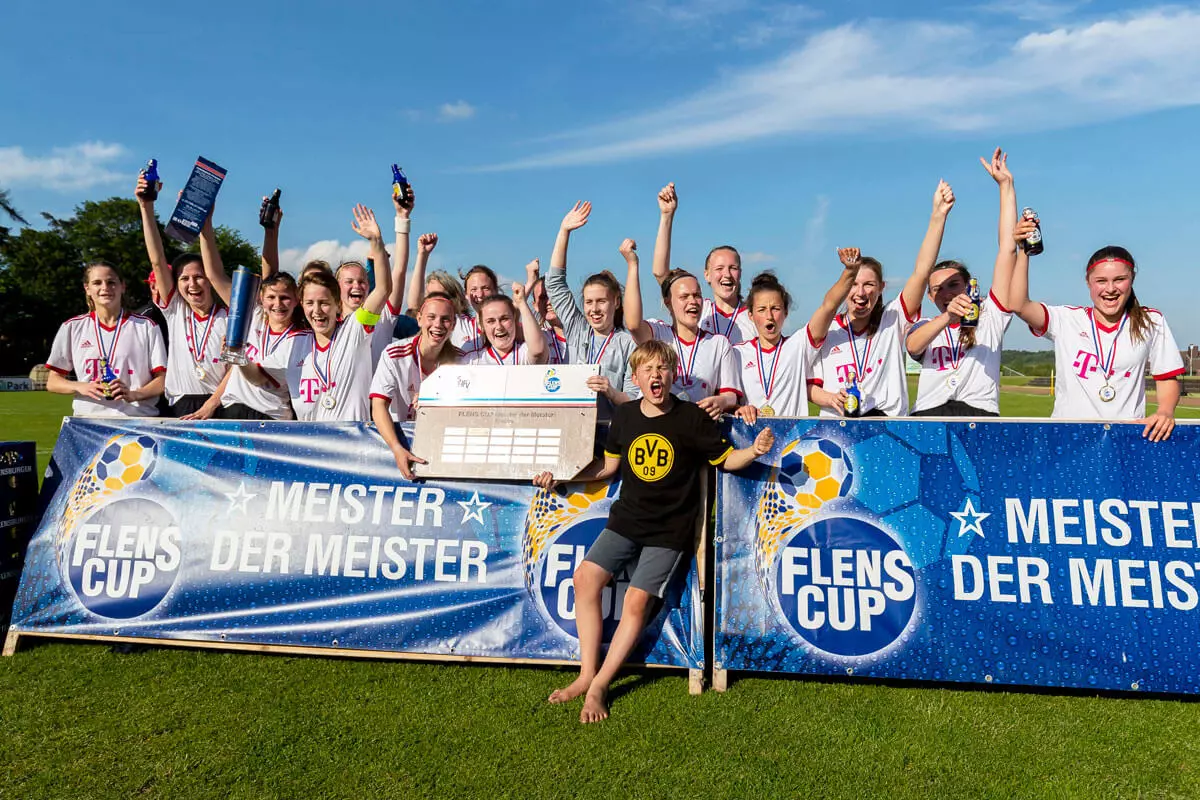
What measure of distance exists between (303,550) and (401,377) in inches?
47.2

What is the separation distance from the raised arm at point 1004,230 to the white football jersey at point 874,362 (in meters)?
0.52

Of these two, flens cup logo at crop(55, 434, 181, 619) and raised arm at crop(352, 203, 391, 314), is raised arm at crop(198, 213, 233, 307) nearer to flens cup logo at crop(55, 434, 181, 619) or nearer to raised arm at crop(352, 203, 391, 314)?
raised arm at crop(352, 203, 391, 314)

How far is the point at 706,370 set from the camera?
4.81 m

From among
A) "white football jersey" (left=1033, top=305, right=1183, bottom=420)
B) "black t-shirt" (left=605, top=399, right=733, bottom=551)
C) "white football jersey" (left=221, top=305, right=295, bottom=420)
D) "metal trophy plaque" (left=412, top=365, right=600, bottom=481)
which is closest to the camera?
"black t-shirt" (left=605, top=399, right=733, bottom=551)

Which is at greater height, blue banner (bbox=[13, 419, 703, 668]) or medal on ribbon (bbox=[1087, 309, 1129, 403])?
medal on ribbon (bbox=[1087, 309, 1129, 403])

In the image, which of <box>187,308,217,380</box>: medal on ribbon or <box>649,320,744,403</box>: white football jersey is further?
<box>187,308,217,380</box>: medal on ribbon

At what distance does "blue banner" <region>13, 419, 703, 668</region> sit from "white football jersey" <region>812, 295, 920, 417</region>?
179cm

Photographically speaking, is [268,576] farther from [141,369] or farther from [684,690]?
[684,690]

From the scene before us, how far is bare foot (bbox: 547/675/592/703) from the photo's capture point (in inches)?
147

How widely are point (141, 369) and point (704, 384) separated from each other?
4.04 metres

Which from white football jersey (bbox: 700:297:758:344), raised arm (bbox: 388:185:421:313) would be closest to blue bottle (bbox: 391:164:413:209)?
raised arm (bbox: 388:185:421:313)

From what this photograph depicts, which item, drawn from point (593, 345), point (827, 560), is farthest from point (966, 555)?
point (593, 345)

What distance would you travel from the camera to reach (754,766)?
3.10 meters

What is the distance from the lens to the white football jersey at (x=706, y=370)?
4801 millimetres
